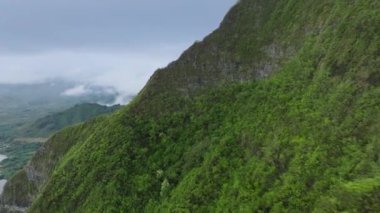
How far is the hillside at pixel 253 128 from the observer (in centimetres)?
3934

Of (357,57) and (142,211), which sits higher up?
(357,57)

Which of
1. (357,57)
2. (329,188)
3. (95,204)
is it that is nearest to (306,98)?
(357,57)

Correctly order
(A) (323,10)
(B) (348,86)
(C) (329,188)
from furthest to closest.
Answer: (A) (323,10), (B) (348,86), (C) (329,188)

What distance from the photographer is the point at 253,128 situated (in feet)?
166

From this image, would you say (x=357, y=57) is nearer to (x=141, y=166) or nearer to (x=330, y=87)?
(x=330, y=87)

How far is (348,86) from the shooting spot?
142 feet

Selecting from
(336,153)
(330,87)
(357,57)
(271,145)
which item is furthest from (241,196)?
(357,57)

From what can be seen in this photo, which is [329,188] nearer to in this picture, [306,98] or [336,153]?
[336,153]

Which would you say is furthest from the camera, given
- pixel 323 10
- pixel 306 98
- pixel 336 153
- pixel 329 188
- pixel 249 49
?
pixel 249 49

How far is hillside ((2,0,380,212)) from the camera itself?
3934 centimetres

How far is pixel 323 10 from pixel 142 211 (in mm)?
26308

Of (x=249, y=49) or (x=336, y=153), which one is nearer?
(x=336, y=153)

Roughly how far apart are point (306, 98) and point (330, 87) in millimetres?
2580

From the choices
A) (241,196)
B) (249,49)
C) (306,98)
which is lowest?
(241,196)
